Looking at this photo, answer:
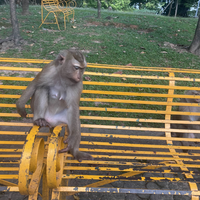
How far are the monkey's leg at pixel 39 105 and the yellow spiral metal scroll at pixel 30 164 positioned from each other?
516 millimetres

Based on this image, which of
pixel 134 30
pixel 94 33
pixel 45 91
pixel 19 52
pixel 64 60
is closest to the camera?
pixel 64 60

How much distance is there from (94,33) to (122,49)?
1.88m

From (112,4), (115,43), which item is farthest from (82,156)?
(112,4)

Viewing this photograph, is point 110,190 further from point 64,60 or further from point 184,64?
point 184,64

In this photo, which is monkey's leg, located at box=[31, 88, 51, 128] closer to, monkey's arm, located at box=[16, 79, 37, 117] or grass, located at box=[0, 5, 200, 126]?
monkey's arm, located at box=[16, 79, 37, 117]

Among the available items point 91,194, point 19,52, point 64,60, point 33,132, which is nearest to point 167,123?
point 91,194

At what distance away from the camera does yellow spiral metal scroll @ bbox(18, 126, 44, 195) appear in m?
1.29

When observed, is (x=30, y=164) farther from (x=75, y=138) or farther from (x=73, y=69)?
(x=73, y=69)

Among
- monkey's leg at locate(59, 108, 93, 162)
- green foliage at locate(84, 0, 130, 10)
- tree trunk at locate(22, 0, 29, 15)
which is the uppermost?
green foliage at locate(84, 0, 130, 10)

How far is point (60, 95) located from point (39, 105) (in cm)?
29

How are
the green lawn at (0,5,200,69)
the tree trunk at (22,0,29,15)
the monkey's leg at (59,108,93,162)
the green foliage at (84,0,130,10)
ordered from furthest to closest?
the green foliage at (84,0,130,10) → the tree trunk at (22,0,29,15) → the green lawn at (0,5,200,69) → the monkey's leg at (59,108,93,162)

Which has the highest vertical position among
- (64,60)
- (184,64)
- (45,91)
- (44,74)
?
(64,60)

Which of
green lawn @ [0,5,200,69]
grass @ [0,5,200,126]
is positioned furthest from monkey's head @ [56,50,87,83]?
green lawn @ [0,5,200,69]

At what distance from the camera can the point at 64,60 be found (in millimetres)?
2111
